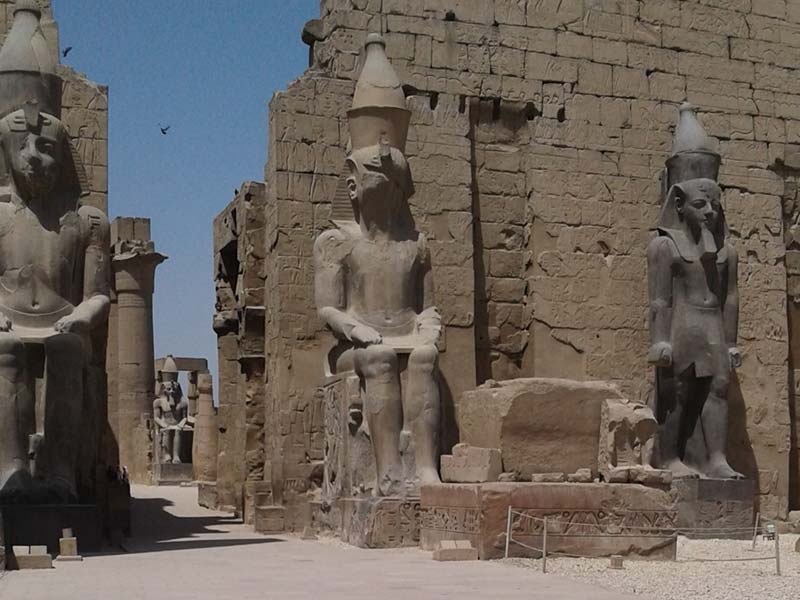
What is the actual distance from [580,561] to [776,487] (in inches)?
204

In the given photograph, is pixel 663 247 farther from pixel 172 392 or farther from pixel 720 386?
pixel 172 392

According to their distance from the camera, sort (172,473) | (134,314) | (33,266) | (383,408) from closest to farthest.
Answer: (33,266), (383,408), (134,314), (172,473)

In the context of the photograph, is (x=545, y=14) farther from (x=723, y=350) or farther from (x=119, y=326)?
(x=119, y=326)

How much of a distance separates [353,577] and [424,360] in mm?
2712

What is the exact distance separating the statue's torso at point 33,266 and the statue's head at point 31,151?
0.17 meters

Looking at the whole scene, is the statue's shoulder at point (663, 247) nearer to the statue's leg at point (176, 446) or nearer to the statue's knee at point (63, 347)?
the statue's knee at point (63, 347)

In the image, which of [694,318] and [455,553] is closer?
[455,553]

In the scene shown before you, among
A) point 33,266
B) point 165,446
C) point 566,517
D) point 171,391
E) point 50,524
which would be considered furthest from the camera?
point 171,391

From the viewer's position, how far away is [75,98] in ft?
35.6

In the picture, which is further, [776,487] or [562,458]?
[776,487]

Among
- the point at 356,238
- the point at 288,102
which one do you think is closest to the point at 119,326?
the point at 288,102

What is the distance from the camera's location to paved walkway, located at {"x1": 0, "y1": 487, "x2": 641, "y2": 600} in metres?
6.09

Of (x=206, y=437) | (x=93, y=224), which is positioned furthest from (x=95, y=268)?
(x=206, y=437)

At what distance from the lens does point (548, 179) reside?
12.2 meters
